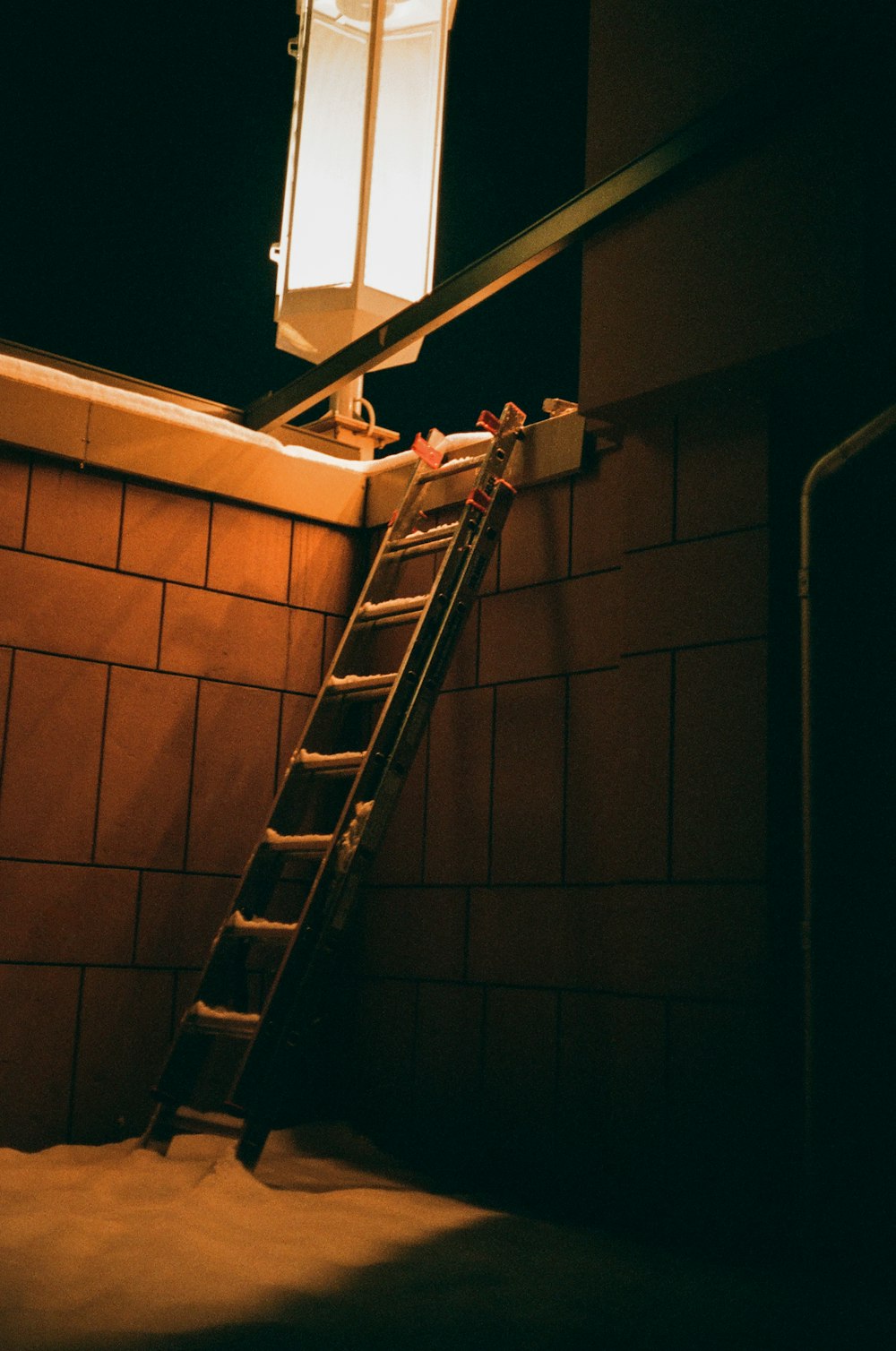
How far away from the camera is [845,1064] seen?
2.01m

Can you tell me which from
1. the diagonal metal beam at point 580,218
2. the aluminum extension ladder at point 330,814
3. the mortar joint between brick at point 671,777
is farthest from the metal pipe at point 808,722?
the aluminum extension ladder at point 330,814

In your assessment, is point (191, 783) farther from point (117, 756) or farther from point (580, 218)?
point (580, 218)

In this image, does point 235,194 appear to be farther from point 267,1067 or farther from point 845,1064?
point 845,1064

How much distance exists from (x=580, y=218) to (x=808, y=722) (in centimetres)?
112

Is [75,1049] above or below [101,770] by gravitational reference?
below

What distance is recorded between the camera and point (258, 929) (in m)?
2.54

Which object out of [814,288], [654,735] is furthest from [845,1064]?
[814,288]

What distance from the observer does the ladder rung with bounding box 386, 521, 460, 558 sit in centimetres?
283

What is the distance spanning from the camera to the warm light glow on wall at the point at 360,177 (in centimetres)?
340

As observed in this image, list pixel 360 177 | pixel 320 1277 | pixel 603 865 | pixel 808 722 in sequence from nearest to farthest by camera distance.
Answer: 1. pixel 320 1277
2. pixel 808 722
3. pixel 603 865
4. pixel 360 177

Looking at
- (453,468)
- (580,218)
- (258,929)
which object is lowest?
(258,929)

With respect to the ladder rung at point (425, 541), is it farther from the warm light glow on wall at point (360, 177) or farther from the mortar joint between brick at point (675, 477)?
the warm light glow on wall at point (360, 177)

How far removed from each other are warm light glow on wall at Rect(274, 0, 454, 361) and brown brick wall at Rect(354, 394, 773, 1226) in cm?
98

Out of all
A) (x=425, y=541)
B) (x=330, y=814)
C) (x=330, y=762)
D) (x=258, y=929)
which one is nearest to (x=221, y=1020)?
(x=258, y=929)
